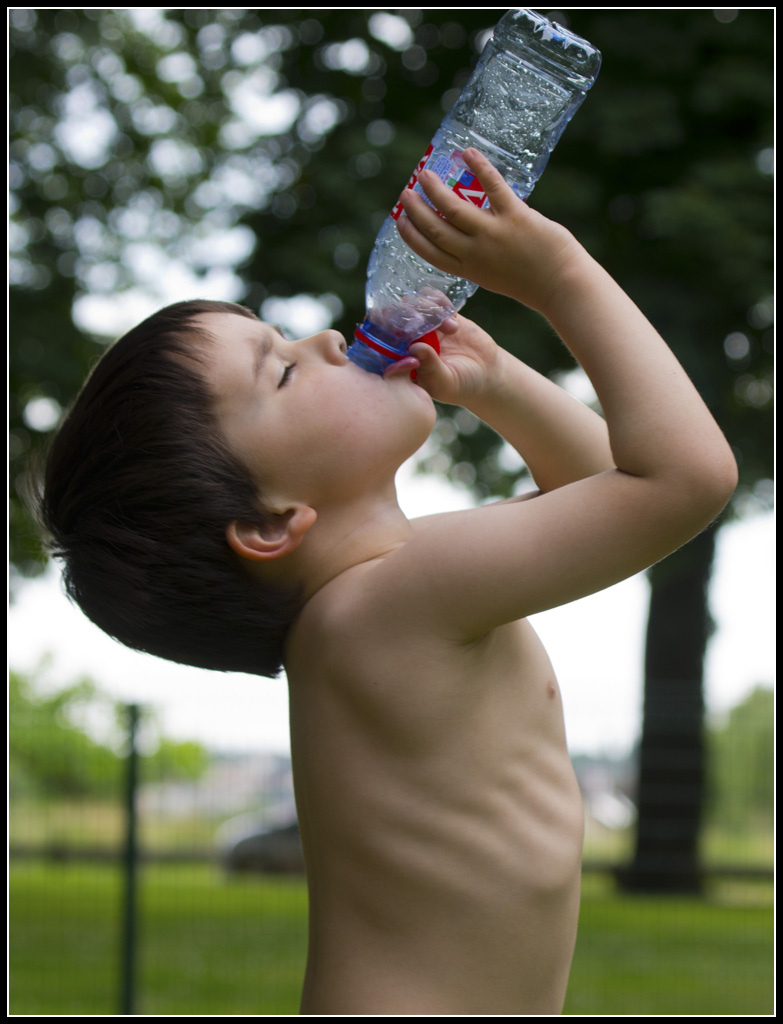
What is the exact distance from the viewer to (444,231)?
1.72 metres

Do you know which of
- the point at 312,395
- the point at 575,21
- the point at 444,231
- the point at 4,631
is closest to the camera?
the point at 444,231

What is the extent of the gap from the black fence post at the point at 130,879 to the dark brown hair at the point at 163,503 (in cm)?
485

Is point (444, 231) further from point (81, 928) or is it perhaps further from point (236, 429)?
point (81, 928)

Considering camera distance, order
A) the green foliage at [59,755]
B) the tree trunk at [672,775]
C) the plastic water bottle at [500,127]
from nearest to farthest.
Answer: the plastic water bottle at [500,127] → the green foliage at [59,755] → the tree trunk at [672,775]

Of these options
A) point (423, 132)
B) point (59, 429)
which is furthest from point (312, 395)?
point (423, 132)

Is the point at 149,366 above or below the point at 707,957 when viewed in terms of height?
above

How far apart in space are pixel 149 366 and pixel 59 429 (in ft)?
1.00

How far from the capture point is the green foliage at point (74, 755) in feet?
24.0

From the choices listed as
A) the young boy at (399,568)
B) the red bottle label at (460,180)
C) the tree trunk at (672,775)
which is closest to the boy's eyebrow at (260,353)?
the young boy at (399,568)

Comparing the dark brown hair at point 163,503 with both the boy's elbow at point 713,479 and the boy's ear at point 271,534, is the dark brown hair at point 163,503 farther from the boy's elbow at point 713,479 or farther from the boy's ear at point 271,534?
the boy's elbow at point 713,479

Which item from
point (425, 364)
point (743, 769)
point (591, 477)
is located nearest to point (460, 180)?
point (425, 364)

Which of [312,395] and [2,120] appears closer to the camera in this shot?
[312,395]

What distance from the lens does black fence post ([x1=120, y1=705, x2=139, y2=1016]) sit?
6.50 m

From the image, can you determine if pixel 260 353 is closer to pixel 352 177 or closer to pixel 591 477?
pixel 591 477
